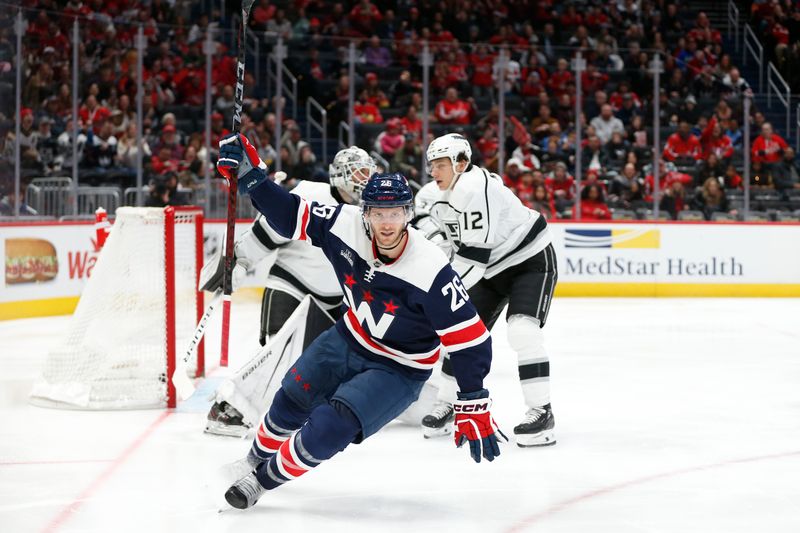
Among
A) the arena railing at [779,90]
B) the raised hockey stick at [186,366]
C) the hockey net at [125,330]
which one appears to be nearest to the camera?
the raised hockey stick at [186,366]

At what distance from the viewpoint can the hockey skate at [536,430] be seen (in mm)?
4273

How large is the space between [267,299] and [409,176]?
5.62 m

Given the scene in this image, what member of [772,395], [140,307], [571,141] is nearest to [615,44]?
[571,141]

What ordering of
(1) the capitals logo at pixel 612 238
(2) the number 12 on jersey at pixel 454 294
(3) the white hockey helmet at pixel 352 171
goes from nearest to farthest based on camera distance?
(2) the number 12 on jersey at pixel 454 294 → (3) the white hockey helmet at pixel 352 171 → (1) the capitals logo at pixel 612 238

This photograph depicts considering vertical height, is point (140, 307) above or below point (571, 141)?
below

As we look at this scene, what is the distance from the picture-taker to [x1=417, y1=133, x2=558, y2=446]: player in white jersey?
4.33m

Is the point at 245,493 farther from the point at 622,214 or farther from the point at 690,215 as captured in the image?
the point at 690,215

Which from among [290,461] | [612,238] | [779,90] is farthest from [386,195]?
[779,90]

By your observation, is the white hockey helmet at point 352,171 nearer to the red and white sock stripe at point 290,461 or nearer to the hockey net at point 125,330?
the hockey net at point 125,330

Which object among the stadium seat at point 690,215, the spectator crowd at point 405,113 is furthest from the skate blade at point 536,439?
the stadium seat at point 690,215

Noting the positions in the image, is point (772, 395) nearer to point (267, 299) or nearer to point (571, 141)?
point (267, 299)

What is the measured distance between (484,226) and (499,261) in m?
0.25

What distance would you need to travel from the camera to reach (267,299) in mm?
4781

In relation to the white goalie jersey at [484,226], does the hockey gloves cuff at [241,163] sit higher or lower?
higher
